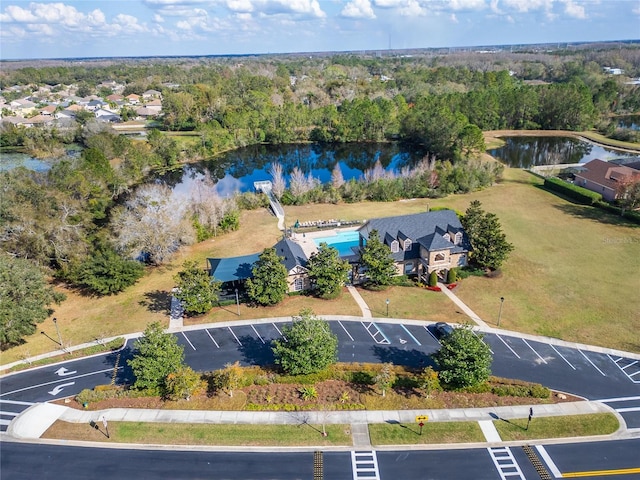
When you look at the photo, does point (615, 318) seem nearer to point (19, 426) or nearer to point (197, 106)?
point (19, 426)

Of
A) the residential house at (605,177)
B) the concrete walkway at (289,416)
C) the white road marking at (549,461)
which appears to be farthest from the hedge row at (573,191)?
the white road marking at (549,461)

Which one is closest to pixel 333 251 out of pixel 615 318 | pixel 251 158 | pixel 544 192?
pixel 615 318

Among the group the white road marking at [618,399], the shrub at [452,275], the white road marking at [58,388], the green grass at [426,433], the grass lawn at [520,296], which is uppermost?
the shrub at [452,275]

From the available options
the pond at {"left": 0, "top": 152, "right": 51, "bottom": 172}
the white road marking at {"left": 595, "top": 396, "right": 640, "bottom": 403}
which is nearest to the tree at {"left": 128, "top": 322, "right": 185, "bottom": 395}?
the white road marking at {"left": 595, "top": 396, "right": 640, "bottom": 403}

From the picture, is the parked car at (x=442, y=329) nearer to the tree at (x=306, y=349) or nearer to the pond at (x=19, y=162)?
the tree at (x=306, y=349)

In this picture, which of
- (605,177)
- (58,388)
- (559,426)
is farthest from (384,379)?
(605,177)

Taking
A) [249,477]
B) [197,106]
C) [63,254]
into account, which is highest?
[197,106]

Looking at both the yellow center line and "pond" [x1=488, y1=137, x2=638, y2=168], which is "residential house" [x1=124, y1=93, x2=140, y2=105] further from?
the yellow center line
